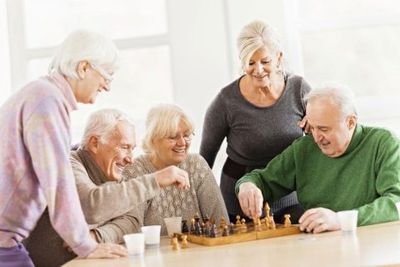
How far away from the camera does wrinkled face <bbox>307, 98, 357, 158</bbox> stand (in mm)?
2758

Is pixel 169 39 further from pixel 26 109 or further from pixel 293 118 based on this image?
pixel 26 109

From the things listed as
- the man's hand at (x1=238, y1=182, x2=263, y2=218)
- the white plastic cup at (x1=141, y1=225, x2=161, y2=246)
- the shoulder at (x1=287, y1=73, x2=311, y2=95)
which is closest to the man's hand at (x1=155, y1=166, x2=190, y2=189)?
the white plastic cup at (x1=141, y1=225, x2=161, y2=246)

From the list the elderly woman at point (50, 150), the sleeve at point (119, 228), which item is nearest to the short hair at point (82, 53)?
the elderly woman at point (50, 150)

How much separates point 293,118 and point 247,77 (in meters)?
0.28

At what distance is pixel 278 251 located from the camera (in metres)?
2.11

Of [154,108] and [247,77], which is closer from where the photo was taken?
[154,108]

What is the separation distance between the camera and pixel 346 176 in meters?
2.80

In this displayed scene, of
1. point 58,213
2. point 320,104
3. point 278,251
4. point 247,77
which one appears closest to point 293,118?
point 247,77

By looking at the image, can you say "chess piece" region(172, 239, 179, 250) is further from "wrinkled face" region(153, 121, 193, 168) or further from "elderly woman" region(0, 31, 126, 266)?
"wrinkled face" region(153, 121, 193, 168)

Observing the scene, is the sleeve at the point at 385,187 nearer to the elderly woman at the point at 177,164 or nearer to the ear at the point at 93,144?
the elderly woman at the point at 177,164

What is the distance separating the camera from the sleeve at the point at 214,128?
3.34 m

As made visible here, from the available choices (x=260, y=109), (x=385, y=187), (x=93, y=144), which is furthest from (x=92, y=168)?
(x=385, y=187)

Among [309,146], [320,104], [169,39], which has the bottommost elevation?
[309,146]

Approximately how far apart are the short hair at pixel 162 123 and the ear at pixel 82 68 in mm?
739
